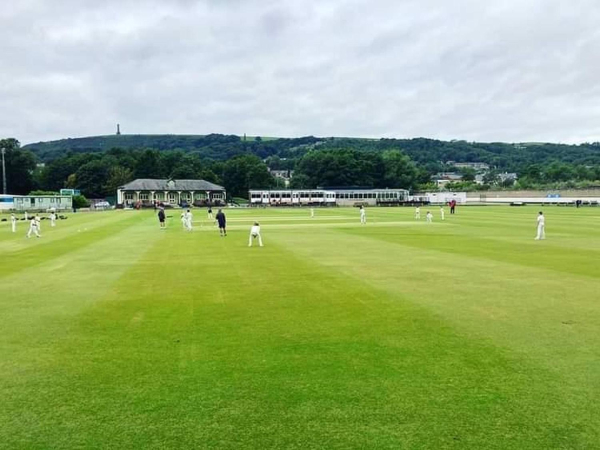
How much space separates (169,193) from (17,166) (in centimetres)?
3728

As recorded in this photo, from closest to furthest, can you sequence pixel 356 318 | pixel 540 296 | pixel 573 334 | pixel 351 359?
pixel 351 359 < pixel 573 334 < pixel 356 318 < pixel 540 296

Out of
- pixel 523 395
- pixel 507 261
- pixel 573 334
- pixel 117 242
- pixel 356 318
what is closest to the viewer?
pixel 523 395

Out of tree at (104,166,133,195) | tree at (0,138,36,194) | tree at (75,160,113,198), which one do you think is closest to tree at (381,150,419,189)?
tree at (104,166,133,195)

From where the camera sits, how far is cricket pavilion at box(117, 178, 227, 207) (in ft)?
454

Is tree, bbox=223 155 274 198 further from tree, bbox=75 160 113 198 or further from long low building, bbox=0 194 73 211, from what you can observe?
long low building, bbox=0 194 73 211

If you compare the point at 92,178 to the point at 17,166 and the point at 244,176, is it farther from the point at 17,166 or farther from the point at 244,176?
the point at 244,176

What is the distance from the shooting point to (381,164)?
178m

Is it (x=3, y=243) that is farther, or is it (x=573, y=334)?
(x=3, y=243)

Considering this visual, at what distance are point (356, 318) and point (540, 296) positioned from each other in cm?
510

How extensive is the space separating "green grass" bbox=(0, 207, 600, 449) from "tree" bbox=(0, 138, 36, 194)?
13536cm

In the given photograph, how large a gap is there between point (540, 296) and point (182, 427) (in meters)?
10.2

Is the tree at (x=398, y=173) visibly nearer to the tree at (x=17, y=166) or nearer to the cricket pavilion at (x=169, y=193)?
the cricket pavilion at (x=169, y=193)

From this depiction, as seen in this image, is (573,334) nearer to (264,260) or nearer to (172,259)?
(264,260)

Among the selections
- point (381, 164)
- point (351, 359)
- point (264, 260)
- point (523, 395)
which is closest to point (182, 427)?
point (351, 359)
